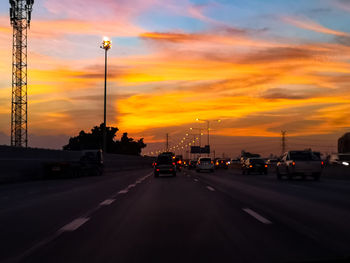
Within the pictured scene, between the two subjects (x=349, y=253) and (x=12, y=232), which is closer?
(x=349, y=253)

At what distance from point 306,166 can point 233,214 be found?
19.6 m

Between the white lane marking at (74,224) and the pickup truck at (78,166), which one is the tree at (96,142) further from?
the white lane marking at (74,224)

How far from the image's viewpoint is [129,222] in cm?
1026

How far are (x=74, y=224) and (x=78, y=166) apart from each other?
94.1 feet

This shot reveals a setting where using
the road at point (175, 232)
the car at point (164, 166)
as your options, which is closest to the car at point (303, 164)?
the car at point (164, 166)

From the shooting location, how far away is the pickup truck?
3419cm

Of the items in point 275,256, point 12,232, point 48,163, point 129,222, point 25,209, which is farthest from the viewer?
point 48,163

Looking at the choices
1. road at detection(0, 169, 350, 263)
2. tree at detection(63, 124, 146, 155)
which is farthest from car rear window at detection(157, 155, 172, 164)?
tree at detection(63, 124, 146, 155)

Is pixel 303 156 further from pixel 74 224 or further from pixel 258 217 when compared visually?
pixel 74 224

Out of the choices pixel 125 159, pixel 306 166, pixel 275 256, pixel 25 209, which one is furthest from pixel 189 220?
pixel 125 159

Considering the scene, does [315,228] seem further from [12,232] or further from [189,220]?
[12,232]

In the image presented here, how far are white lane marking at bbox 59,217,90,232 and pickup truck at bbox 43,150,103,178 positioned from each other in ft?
79.6

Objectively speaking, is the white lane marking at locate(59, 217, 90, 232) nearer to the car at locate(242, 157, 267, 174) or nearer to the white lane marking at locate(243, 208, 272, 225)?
the white lane marking at locate(243, 208, 272, 225)

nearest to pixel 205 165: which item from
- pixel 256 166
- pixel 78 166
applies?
pixel 256 166
